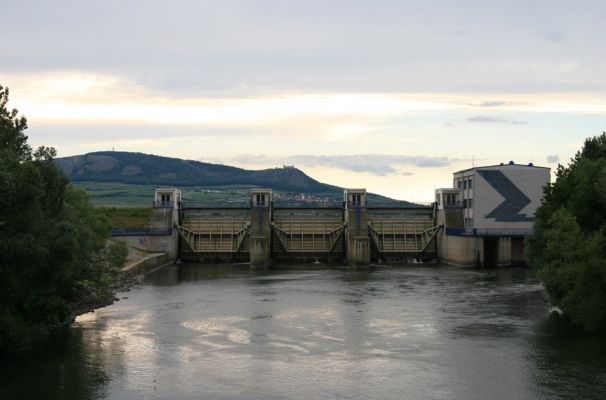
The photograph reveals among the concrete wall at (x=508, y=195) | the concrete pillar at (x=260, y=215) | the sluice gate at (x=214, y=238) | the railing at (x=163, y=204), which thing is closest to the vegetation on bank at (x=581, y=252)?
the concrete wall at (x=508, y=195)

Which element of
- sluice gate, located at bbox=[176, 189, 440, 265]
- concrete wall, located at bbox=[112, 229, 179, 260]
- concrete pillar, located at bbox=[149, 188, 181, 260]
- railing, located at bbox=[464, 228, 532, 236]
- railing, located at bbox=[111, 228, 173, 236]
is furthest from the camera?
concrete pillar, located at bbox=[149, 188, 181, 260]

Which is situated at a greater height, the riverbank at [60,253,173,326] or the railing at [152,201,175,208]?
the railing at [152,201,175,208]

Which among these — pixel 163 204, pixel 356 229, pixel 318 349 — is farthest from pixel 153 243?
pixel 318 349

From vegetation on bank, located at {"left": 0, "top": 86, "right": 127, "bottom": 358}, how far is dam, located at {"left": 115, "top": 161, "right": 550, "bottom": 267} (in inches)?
1918

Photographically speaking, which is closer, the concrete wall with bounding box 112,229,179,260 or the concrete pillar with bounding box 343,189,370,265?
the concrete pillar with bounding box 343,189,370,265

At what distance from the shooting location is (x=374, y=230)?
10675 cm

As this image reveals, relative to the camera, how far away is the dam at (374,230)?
9894cm

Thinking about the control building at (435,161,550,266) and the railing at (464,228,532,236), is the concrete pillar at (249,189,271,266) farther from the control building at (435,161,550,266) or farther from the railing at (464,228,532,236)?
the railing at (464,228,532,236)

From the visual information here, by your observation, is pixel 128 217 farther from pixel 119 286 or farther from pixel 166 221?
pixel 119 286

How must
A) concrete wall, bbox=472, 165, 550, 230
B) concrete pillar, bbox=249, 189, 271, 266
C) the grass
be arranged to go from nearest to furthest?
1. concrete wall, bbox=472, 165, 550, 230
2. concrete pillar, bbox=249, 189, 271, 266
3. the grass

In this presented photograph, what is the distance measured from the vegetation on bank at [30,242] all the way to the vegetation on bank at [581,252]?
100 ft

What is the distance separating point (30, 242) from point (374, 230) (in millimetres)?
69262

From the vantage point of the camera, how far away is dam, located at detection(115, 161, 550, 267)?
3895 inches

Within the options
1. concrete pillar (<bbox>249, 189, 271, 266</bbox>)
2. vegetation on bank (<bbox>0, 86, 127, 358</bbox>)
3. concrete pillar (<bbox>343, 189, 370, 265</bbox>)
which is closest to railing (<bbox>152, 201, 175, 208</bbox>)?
concrete pillar (<bbox>249, 189, 271, 266</bbox>)
